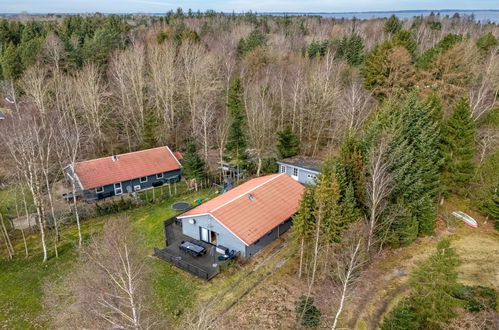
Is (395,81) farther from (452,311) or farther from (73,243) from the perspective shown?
(73,243)

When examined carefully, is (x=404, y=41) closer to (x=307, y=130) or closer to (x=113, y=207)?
(x=307, y=130)

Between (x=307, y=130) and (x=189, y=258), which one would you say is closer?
(x=189, y=258)

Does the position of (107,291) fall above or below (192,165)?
above

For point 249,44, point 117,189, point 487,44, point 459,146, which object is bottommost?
point 117,189

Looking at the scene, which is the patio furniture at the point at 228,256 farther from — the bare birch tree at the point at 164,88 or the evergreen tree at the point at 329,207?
the bare birch tree at the point at 164,88

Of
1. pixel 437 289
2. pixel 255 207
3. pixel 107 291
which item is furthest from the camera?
pixel 255 207

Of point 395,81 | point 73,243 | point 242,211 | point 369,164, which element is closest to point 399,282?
point 369,164

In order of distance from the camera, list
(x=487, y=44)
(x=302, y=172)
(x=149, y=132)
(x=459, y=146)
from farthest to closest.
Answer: (x=487, y=44) → (x=149, y=132) → (x=302, y=172) → (x=459, y=146)

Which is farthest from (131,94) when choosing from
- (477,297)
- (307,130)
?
(477,297)
